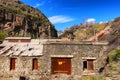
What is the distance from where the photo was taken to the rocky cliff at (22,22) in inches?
3844

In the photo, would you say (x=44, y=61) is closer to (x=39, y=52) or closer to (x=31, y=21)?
(x=39, y=52)

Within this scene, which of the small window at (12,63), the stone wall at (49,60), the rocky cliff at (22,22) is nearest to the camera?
the stone wall at (49,60)

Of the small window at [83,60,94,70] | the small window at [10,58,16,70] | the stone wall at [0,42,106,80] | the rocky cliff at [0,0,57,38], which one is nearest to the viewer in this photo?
the stone wall at [0,42,106,80]

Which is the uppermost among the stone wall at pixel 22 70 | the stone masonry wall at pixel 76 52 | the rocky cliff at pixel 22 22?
the rocky cliff at pixel 22 22

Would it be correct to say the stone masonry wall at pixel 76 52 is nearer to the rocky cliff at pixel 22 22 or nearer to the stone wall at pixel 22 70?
the stone wall at pixel 22 70

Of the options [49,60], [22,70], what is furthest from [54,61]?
[22,70]

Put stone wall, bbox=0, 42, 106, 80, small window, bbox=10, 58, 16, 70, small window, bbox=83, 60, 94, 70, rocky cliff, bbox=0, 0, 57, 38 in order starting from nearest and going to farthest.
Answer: stone wall, bbox=0, 42, 106, 80 < small window, bbox=83, 60, 94, 70 < small window, bbox=10, 58, 16, 70 < rocky cliff, bbox=0, 0, 57, 38

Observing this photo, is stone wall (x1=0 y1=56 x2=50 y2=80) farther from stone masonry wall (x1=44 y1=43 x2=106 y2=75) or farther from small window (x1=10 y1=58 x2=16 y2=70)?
stone masonry wall (x1=44 y1=43 x2=106 y2=75)

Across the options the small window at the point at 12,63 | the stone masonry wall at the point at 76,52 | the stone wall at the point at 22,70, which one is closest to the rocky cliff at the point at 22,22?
the small window at the point at 12,63

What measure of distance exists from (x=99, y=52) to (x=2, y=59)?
520 inches

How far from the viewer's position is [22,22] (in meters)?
104

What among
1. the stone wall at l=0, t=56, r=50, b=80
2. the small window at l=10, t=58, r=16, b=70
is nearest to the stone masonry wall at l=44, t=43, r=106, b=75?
the stone wall at l=0, t=56, r=50, b=80

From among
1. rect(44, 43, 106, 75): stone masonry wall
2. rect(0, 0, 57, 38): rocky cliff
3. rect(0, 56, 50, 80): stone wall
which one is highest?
rect(0, 0, 57, 38): rocky cliff

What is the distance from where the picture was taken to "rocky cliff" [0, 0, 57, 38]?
320 ft
